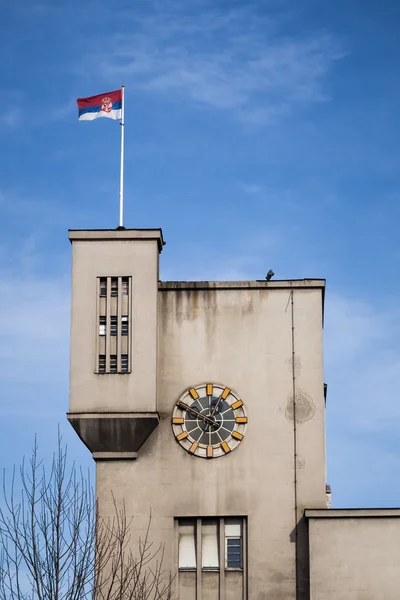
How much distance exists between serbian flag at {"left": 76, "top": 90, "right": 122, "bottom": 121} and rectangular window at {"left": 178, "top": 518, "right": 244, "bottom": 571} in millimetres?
17097

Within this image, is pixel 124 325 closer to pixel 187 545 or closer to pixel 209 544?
pixel 187 545

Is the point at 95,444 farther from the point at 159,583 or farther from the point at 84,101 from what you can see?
the point at 84,101

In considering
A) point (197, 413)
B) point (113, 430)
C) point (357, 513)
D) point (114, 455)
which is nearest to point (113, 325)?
point (113, 430)

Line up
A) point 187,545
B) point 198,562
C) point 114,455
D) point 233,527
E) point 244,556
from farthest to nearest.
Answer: point 114,455
point 187,545
point 233,527
point 198,562
point 244,556

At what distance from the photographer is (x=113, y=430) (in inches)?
2557

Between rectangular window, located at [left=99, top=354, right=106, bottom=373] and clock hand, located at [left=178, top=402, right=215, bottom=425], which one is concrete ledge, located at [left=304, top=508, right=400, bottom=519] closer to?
clock hand, located at [left=178, top=402, right=215, bottom=425]

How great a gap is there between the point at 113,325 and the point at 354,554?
521 inches

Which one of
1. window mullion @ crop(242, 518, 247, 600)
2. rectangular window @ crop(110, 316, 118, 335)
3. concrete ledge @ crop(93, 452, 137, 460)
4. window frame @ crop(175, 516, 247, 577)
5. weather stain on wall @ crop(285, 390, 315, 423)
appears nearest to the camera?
window mullion @ crop(242, 518, 247, 600)

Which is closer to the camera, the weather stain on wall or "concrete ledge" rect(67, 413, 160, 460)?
"concrete ledge" rect(67, 413, 160, 460)

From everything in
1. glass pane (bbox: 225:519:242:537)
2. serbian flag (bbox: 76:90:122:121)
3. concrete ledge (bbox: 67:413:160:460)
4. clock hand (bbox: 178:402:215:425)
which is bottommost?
glass pane (bbox: 225:519:242:537)

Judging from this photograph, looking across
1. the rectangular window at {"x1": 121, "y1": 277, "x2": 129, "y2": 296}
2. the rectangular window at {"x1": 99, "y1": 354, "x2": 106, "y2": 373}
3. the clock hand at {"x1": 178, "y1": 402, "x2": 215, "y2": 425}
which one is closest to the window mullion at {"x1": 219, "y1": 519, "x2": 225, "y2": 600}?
the clock hand at {"x1": 178, "y1": 402, "x2": 215, "y2": 425}

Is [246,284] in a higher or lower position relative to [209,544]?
higher

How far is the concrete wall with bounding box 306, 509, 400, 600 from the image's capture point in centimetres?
6244

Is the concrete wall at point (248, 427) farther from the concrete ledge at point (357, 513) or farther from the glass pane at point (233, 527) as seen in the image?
the concrete ledge at point (357, 513)
